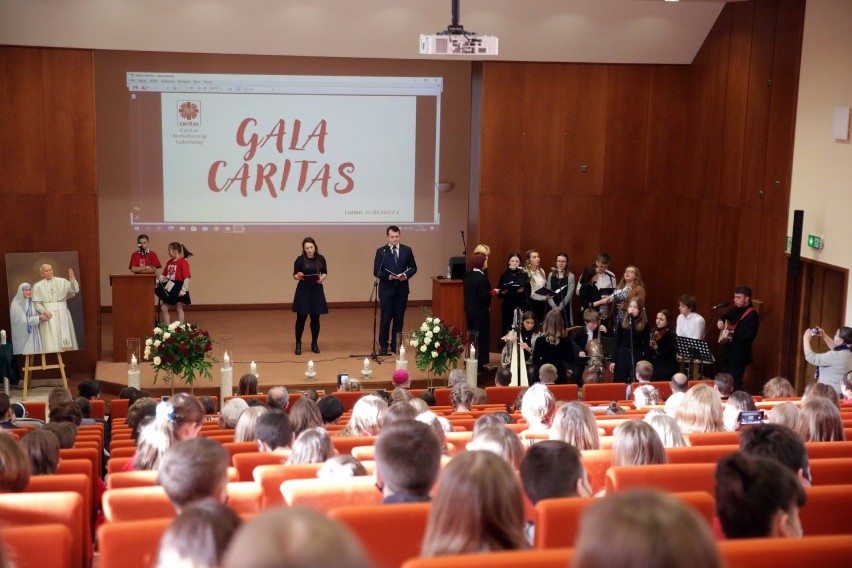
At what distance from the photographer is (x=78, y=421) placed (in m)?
7.18

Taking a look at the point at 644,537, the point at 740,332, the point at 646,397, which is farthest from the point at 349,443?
the point at 740,332

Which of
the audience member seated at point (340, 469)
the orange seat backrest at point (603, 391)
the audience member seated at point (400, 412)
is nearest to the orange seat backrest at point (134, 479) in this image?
the audience member seated at point (340, 469)

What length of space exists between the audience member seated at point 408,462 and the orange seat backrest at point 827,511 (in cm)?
133

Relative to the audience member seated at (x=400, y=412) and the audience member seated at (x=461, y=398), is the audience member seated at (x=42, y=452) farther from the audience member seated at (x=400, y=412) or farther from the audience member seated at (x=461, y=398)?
the audience member seated at (x=461, y=398)

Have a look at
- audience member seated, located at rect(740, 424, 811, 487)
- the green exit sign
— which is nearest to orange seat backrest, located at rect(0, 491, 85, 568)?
audience member seated, located at rect(740, 424, 811, 487)

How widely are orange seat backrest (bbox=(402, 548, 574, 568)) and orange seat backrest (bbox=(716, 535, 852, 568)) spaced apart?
0.46 meters

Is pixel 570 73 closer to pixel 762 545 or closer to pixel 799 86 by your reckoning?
pixel 799 86

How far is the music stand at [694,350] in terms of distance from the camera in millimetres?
10492

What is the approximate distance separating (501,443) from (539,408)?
196 centimetres

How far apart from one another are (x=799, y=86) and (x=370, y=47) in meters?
5.19

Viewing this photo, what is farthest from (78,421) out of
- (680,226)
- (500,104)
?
(680,226)

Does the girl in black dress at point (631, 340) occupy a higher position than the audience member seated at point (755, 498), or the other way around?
the audience member seated at point (755, 498)

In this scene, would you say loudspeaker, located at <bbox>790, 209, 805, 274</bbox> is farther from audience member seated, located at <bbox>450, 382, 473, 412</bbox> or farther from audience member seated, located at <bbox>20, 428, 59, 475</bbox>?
audience member seated, located at <bbox>20, 428, 59, 475</bbox>

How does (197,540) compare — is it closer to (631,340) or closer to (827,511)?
(827,511)
